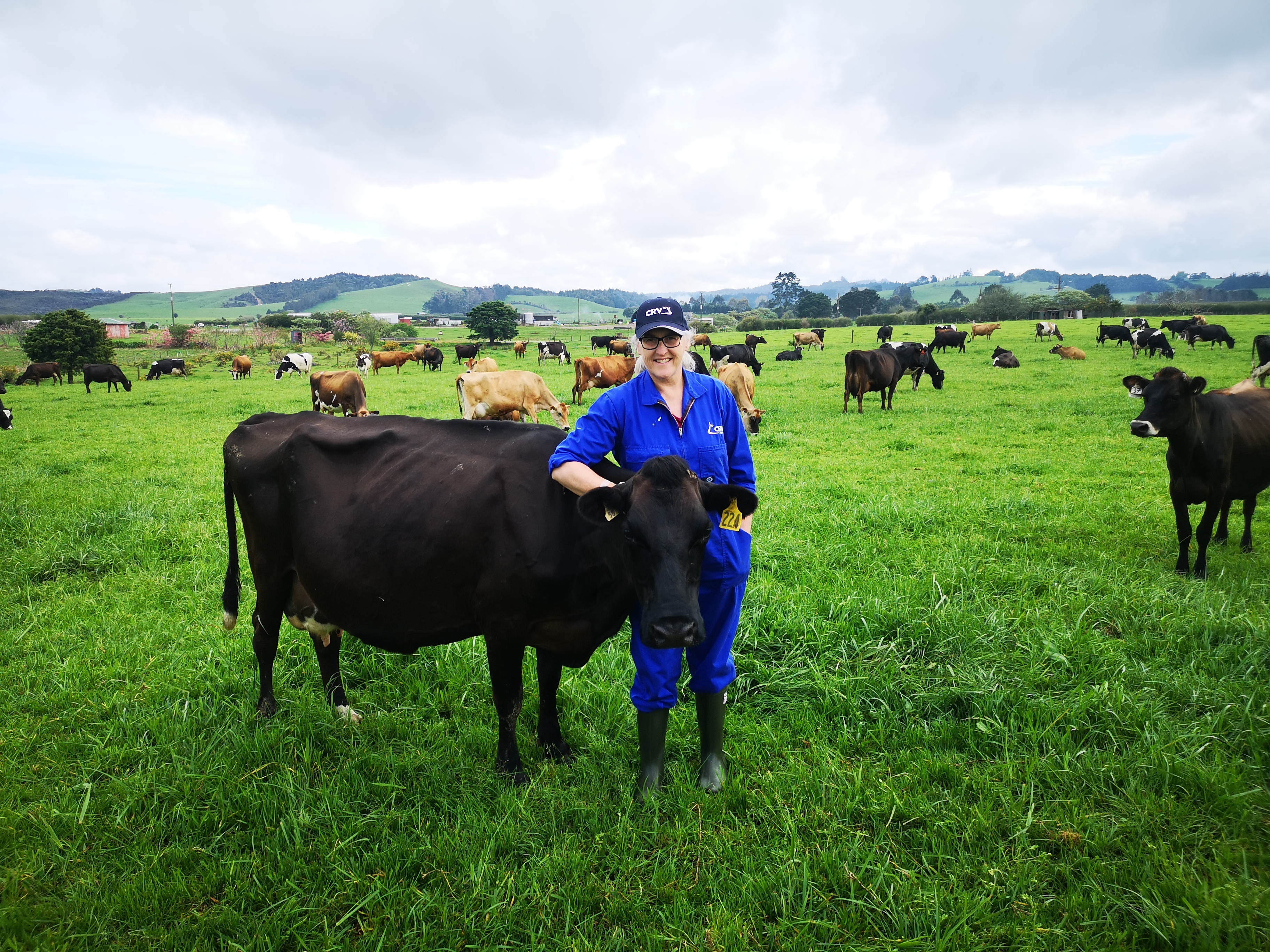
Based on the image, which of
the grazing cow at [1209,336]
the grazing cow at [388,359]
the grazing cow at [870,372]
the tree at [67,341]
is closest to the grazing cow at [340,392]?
the grazing cow at [870,372]

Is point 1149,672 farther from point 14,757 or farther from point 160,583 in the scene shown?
point 160,583

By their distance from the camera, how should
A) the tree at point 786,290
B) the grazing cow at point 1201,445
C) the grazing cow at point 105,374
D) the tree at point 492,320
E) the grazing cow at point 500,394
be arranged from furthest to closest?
1. the tree at point 786,290
2. the tree at point 492,320
3. the grazing cow at point 105,374
4. the grazing cow at point 500,394
5. the grazing cow at point 1201,445

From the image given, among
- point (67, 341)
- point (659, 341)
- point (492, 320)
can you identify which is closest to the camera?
point (659, 341)

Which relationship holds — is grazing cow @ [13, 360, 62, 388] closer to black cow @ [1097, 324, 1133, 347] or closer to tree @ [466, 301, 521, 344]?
tree @ [466, 301, 521, 344]

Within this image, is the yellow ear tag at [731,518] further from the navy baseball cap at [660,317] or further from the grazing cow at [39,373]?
the grazing cow at [39,373]

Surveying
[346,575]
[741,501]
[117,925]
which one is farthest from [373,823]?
[741,501]

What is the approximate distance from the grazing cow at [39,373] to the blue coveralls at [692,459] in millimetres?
42250

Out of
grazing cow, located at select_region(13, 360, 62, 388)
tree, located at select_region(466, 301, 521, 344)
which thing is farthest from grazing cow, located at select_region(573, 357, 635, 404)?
tree, located at select_region(466, 301, 521, 344)

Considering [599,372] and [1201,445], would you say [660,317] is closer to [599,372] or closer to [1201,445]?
[1201,445]

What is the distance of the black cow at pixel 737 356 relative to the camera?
91.4 feet

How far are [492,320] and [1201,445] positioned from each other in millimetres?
59109

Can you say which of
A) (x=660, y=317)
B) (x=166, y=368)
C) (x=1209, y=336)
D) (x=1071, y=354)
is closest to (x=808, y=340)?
(x=1071, y=354)

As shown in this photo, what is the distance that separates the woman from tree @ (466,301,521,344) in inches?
2330

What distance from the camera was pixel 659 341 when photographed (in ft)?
10.3
